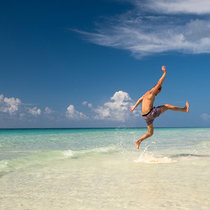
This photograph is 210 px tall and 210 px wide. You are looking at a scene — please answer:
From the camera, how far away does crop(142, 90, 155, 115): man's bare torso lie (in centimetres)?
840

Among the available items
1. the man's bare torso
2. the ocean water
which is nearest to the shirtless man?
the man's bare torso

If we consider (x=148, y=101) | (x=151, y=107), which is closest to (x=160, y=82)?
(x=148, y=101)

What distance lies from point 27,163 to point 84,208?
476 centimetres

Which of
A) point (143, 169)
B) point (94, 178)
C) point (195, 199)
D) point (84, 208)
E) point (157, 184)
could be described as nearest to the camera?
point (84, 208)

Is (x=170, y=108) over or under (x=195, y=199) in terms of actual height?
over

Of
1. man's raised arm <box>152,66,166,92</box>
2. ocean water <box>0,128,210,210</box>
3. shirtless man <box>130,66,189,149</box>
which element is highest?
man's raised arm <box>152,66,166,92</box>

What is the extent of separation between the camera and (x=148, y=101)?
27.8ft

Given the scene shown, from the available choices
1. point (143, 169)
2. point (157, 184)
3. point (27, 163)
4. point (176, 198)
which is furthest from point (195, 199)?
point (27, 163)

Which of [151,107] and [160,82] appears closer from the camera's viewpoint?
[160,82]

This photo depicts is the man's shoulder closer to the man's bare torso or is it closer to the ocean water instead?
the man's bare torso

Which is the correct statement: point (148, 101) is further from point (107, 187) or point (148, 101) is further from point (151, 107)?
point (107, 187)

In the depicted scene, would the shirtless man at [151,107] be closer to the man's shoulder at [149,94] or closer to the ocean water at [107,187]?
the man's shoulder at [149,94]

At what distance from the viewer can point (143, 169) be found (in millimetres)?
6508

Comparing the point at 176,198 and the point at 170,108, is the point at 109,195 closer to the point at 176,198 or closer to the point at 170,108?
the point at 176,198
